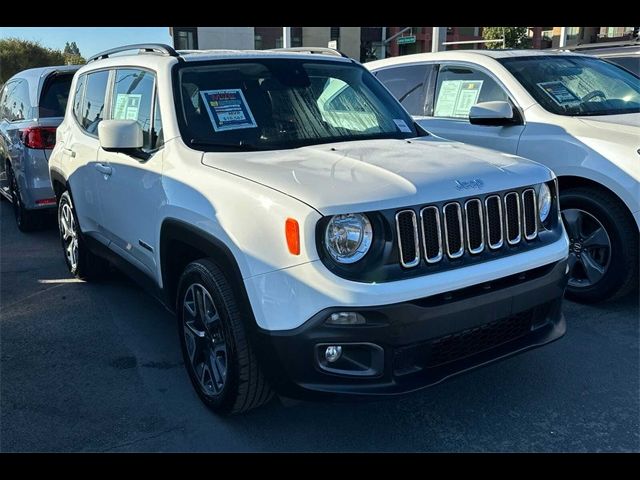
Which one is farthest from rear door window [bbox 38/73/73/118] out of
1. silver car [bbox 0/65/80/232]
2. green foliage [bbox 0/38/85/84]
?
green foliage [bbox 0/38/85/84]

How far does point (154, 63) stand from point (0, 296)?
2.63 metres

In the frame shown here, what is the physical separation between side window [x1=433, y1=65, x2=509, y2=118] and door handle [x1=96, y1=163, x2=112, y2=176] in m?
3.02

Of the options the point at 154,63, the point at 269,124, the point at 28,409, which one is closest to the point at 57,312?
the point at 28,409

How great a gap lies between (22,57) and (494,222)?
120ft

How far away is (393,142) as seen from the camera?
3562mm

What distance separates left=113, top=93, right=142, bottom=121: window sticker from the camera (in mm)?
3922

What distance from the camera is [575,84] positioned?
5055 millimetres

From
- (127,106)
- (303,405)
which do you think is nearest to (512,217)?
(303,405)

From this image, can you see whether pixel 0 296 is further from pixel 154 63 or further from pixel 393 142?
Answer: pixel 393 142

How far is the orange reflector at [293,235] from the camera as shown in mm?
2490

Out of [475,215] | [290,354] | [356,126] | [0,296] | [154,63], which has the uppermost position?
[154,63]

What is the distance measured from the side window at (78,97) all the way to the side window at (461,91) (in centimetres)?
313

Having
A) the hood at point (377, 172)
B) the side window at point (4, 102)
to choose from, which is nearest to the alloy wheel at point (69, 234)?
the hood at point (377, 172)

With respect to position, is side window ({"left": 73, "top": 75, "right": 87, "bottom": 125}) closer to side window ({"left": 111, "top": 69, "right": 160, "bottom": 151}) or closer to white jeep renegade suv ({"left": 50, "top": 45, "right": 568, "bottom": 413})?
side window ({"left": 111, "top": 69, "right": 160, "bottom": 151})
